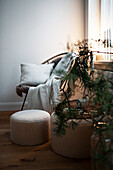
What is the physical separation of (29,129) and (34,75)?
136 cm

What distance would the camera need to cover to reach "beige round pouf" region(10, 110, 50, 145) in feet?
7.34

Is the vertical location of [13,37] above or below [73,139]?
above

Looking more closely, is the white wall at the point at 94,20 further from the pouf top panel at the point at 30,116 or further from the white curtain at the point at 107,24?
the pouf top panel at the point at 30,116

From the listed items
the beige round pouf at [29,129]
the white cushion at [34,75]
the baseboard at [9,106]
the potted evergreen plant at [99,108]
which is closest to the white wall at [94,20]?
the white cushion at [34,75]

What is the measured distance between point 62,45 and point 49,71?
0.74 meters

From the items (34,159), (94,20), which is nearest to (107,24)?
(94,20)

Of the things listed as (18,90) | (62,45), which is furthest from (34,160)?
(62,45)

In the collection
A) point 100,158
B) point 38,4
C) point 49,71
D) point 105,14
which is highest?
point 38,4

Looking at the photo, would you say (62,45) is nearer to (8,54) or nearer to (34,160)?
(8,54)

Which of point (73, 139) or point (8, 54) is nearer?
point (73, 139)

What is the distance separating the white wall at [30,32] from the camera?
3896mm

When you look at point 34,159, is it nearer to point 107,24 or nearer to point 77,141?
point 77,141

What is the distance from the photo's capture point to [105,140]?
141 cm

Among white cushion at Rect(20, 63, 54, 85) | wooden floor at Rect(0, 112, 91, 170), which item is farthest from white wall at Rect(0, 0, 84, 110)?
wooden floor at Rect(0, 112, 91, 170)
